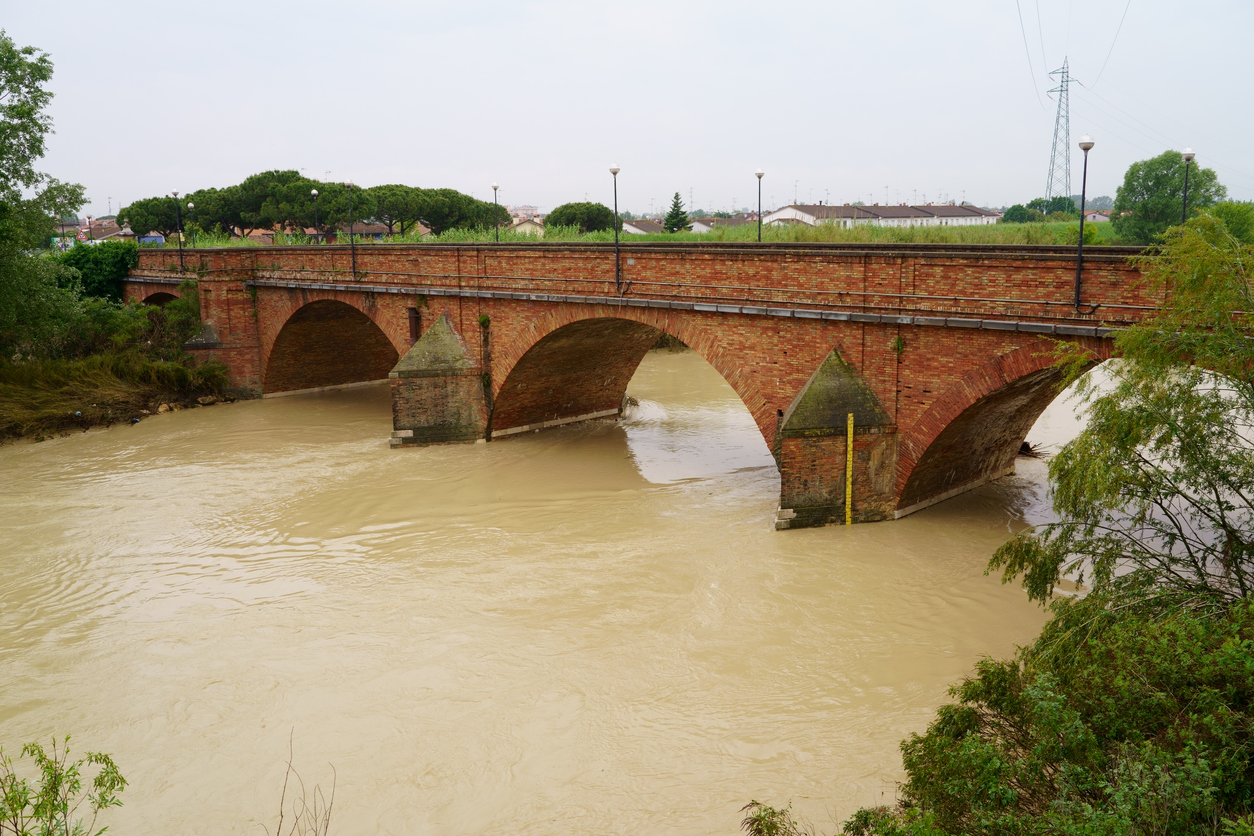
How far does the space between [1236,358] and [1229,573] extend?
5.09 feet

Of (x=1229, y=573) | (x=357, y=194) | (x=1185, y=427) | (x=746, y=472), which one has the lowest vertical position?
(x=746, y=472)

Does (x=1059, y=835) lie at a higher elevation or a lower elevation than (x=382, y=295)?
lower

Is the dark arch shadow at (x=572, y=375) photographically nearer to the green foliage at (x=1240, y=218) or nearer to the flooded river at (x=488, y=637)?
the flooded river at (x=488, y=637)

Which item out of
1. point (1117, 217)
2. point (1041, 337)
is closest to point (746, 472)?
point (1041, 337)

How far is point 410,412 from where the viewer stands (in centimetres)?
1831

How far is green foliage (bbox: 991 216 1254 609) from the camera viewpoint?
6.35 m

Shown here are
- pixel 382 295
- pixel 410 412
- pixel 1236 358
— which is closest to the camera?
pixel 1236 358

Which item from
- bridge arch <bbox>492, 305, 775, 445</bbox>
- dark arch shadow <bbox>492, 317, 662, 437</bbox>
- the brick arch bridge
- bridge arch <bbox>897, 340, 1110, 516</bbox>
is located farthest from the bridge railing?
dark arch shadow <bbox>492, 317, 662, 437</bbox>

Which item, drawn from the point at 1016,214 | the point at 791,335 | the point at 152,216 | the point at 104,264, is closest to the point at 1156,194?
the point at 1016,214

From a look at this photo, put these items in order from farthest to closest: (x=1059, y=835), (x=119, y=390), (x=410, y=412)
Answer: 1. (x=119, y=390)
2. (x=410, y=412)
3. (x=1059, y=835)

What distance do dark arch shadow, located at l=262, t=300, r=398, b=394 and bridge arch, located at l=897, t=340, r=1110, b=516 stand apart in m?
16.2

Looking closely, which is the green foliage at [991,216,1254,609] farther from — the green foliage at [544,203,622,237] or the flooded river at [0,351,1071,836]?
the green foliage at [544,203,622,237]

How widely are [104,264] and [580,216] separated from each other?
29791mm

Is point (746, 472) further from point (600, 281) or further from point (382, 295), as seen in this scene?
point (382, 295)
